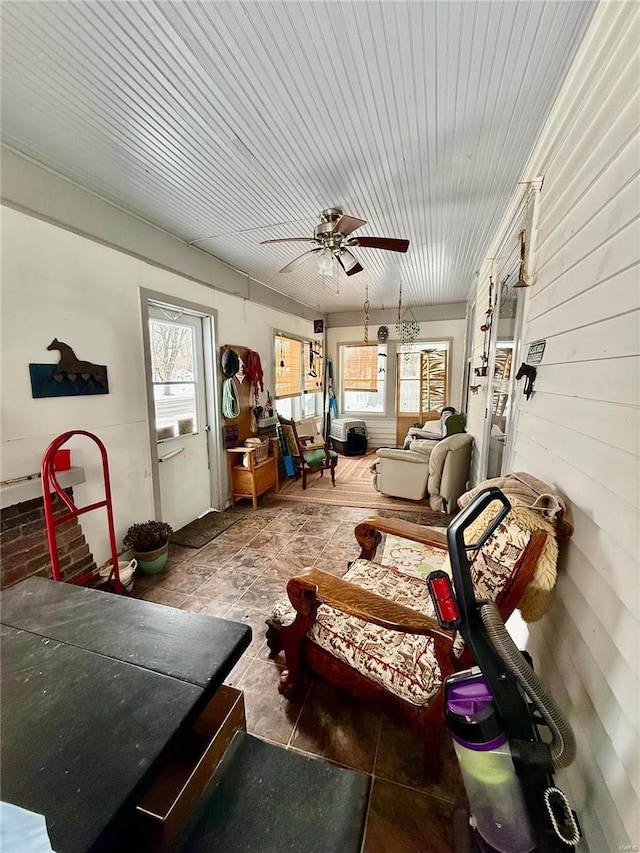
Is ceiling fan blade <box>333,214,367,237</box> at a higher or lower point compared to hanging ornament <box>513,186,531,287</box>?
higher

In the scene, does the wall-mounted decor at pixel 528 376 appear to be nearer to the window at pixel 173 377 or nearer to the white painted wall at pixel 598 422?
the white painted wall at pixel 598 422

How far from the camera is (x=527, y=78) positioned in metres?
1.36

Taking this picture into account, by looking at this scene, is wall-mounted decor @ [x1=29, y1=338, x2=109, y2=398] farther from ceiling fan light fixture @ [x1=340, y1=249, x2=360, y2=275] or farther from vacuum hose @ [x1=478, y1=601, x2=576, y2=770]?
vacuum hose @ [x1=478, y1=601, x2=576, y2=770]

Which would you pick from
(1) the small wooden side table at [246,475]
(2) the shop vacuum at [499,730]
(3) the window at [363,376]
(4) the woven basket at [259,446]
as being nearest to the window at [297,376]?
(3) the window at [363,376]

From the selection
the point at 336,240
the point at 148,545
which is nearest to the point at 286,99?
the point at 336,240

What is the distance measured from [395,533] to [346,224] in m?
2.01

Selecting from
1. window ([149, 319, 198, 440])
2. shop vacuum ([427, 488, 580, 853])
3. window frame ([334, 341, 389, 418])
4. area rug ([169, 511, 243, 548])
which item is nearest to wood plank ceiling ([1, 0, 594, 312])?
window ([149, 319, 198, 440])

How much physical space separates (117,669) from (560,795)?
44.0 inches

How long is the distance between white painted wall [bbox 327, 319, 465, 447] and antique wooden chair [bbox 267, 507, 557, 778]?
4963 millimetres

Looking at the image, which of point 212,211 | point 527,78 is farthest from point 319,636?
point 212,211

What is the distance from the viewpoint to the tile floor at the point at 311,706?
1.11 meters

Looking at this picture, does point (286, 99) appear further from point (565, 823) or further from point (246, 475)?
point (246, 475)

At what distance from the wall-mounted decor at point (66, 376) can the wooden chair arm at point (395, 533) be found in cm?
209

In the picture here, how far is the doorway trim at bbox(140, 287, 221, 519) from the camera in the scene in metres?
2.65
